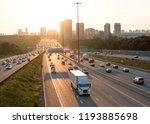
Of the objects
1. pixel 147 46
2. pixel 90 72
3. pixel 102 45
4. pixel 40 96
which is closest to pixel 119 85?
pixel 40 96

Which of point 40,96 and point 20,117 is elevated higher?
point 20,117

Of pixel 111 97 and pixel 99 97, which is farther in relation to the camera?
pixel 99 97

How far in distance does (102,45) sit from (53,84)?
135 m

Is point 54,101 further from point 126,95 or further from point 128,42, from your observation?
point 128,42

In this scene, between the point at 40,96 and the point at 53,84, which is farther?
the point at 53,84

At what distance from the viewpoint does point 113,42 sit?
165 metres

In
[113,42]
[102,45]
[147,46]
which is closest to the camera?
[147,46]

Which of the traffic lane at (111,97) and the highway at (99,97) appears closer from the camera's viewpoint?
the traffic lane at (111,97)

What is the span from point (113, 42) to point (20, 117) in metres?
149

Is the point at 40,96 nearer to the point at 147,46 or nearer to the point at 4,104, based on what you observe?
the point at 4,104

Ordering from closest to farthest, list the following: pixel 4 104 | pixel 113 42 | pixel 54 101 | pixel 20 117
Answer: pixel 20 117
pixel 4 104
pixel 54 101
pixel 113 42

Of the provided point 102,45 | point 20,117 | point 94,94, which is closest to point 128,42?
point 102,45

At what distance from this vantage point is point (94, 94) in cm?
4047

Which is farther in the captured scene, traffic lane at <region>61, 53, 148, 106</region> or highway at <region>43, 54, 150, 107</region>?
highway at <region>43, 54, 150, 107</region>
